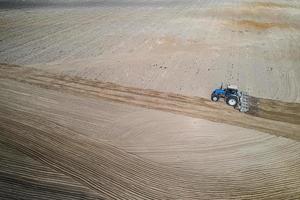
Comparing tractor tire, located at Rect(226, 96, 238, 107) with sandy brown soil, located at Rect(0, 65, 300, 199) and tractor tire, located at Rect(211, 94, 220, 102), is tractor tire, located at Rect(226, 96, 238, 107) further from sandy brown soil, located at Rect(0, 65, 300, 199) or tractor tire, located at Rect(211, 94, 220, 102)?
tractor tire, located at Rect(211, 94, 220, 102)

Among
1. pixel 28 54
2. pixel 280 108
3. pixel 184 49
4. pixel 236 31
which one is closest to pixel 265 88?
pixel 280 108

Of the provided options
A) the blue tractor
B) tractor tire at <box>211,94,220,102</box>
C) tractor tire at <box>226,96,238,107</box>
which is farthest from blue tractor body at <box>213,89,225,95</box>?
tractor tire at <box>226,96,238,107</box>

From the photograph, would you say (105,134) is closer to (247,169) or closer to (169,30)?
(247,169)

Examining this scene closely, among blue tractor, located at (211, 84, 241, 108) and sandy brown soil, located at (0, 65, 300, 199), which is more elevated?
blue tractor, located at (211, 84, 241, 108)

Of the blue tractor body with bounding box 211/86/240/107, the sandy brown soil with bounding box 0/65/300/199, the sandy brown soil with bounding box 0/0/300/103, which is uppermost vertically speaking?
Result: the sandy brown soil with bounding box 0/0/300/103

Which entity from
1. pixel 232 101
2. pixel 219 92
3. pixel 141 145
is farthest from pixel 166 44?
pixel 141 145

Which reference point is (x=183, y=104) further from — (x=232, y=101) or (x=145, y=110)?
(x=232, y=101)
